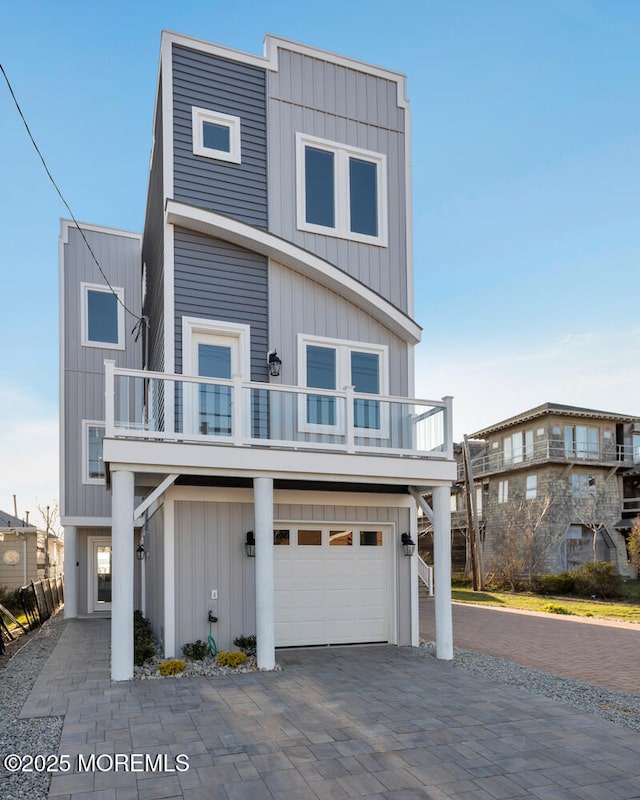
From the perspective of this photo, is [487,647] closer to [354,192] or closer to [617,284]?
[354,192]

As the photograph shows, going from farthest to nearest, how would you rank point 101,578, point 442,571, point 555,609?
point 555,609 → point 101,578 → point 442,571

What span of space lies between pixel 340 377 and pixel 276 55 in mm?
5712

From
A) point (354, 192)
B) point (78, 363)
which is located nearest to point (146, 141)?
point (354, 192)

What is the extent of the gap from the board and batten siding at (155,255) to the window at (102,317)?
7.83 feet

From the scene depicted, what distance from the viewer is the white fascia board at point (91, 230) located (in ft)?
55.9

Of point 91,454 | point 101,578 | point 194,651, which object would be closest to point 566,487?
point 101,578

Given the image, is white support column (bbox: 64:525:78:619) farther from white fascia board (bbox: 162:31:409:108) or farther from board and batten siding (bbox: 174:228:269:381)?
white fascia board (bbox: 162:31:409:108)

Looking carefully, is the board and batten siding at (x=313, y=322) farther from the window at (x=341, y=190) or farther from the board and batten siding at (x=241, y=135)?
the board and batten siding at (x=241, y=135)

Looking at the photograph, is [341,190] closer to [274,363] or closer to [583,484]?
[274,363]

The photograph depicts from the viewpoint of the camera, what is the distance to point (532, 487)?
32031 mm

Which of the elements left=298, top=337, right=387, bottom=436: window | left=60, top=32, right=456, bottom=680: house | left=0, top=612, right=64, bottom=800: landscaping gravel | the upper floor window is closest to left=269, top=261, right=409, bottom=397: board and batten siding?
left=60, top=32, right=456, bottom=680: house

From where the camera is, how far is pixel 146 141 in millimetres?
13742

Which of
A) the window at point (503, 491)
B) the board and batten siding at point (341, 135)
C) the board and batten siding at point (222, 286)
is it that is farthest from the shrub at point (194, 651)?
the window at point (503, 491)

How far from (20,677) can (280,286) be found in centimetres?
701
